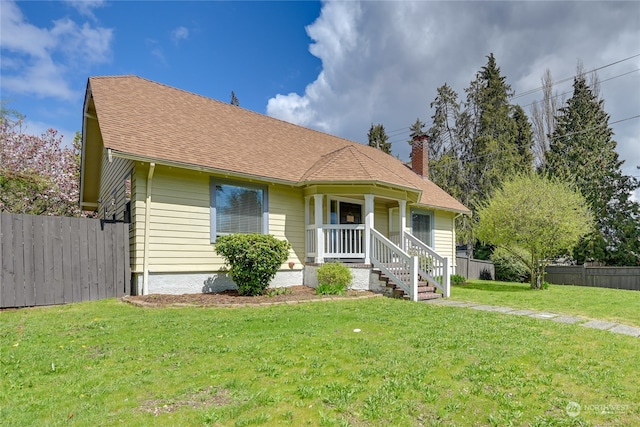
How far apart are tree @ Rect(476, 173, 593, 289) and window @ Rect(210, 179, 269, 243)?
9.18m

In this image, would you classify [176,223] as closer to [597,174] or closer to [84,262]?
[84,262]

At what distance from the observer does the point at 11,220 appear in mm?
7062

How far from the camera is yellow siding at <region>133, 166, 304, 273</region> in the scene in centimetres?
823

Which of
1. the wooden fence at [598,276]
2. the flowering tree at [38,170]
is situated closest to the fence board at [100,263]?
the flowering tree at [38,170]

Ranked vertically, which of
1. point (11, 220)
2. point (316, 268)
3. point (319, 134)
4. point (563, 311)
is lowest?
point (563, 311)

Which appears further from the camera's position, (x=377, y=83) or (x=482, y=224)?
(x=377, y=83)

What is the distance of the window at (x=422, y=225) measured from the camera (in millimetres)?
15055

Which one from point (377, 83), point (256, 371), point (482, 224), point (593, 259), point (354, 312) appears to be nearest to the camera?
point (256, 371)

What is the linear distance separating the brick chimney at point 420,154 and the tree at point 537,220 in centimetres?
407

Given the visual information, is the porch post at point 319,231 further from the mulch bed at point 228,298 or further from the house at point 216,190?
the mulch bed at point 228,298

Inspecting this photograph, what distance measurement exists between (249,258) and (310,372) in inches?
191

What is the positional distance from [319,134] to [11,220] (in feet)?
35.1

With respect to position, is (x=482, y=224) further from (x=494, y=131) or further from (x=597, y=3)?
(x=494, y=131)

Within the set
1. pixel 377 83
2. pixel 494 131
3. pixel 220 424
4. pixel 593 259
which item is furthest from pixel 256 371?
pixel 494 131
